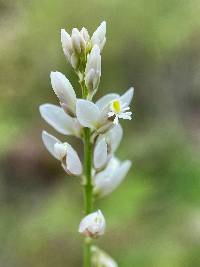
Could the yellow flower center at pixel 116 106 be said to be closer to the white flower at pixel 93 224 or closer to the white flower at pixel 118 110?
the white flower at pixel 118 110

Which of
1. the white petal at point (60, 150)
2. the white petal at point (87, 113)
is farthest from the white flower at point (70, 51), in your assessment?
the white petal at point (60, 150)

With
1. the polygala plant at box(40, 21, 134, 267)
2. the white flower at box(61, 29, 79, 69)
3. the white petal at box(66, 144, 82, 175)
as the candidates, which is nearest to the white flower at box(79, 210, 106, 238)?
the polygala plant at box(40, 21, 134, 267)

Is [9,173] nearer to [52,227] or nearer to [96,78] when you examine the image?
[52,227]

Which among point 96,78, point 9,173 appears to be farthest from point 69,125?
point 9,173

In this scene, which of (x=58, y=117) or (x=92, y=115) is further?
(x=58, y=117)

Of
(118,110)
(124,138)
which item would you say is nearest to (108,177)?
(118,110)

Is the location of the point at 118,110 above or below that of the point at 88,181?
above

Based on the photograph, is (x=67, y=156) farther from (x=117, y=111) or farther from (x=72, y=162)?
(x=117, y=111)
